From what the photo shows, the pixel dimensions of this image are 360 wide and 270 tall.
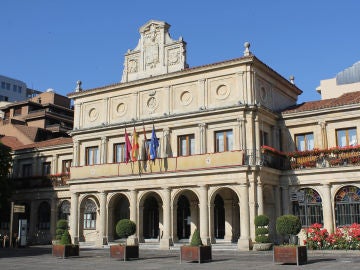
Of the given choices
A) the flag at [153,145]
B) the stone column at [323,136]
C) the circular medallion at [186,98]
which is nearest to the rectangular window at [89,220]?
the flag at [153,145]

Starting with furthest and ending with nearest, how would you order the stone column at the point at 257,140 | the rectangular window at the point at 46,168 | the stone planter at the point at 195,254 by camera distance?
the rectangular window at the point at 46,168
the stone column at the point at 257,140
the stone planter at the point at 195,254

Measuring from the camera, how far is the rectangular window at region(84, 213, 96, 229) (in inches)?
1563

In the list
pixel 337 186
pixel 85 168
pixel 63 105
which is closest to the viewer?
pixel 337 186

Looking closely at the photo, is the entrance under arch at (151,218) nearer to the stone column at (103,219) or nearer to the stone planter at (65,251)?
the stone column at (103,219)

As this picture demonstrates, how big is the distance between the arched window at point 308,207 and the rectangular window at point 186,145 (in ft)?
25.4

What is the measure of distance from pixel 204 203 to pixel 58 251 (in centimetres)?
949

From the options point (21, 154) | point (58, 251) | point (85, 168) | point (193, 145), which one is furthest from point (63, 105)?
point (58, 251)

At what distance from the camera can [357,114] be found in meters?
31.7

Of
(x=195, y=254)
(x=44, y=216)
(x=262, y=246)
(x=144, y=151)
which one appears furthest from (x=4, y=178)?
(x=195, y=254)

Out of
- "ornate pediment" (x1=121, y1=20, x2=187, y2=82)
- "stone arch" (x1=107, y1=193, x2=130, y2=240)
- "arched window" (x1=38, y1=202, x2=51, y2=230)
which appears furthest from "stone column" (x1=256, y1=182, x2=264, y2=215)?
"arched window" (x1=38, y1=202, x2=51, y2=230)

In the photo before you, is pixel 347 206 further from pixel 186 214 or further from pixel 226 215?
pixel 186 214

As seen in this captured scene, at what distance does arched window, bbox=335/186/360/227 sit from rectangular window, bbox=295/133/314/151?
4077 millimetres

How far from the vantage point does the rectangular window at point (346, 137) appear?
1264 inches

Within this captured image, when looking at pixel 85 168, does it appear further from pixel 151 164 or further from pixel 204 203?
pixel 204 203
